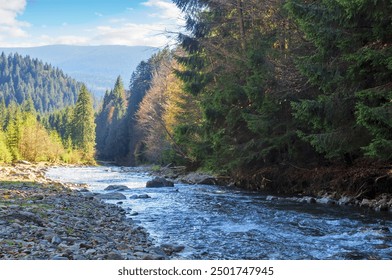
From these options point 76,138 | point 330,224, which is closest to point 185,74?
point 330,224

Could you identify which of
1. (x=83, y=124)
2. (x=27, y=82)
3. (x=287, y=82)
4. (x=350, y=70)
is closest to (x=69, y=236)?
(x=350, y=70)

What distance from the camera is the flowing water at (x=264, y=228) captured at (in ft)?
22.3

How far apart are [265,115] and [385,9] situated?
285 inches

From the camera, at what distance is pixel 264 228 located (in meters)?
8.88

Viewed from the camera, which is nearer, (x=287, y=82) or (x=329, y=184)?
(x=287, y=82)

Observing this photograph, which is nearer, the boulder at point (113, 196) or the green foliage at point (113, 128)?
the boulder at point (113, 196)

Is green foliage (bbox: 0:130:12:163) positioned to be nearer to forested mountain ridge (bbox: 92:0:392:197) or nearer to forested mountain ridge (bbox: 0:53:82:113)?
forested mountain ridge (bbox: 92:0:392:197)

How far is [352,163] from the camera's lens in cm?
1355

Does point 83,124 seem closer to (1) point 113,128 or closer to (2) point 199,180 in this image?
(1) point 113,128

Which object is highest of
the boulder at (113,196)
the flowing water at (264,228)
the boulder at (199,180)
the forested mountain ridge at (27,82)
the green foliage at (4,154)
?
the forested mountain ridge at (27,82)

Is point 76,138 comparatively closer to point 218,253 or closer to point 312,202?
point 312,202

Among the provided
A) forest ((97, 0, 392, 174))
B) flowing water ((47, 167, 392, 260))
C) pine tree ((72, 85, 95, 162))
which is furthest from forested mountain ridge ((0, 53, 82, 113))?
flowing water ((47, 167, 392, 260))

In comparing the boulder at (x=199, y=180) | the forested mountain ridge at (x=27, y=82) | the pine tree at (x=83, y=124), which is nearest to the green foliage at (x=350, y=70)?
the boulder at (x=199, y=180)

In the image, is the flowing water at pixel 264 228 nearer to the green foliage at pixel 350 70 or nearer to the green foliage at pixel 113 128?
the green foliage at pixel 350 70
